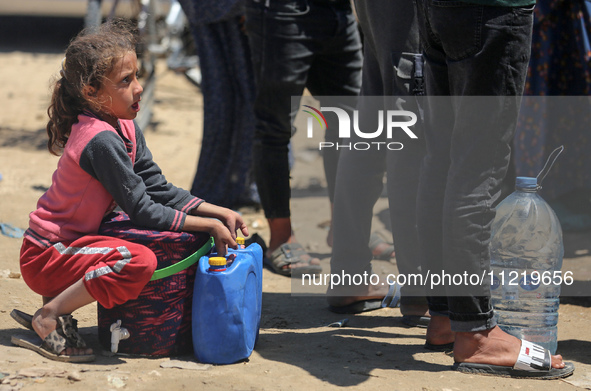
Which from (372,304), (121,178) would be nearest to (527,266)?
(372,304)

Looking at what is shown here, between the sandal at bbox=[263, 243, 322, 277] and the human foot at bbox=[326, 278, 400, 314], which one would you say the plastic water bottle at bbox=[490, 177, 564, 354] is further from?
the sandal at bbox=[263, 243, 322, 277]

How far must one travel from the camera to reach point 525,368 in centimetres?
244

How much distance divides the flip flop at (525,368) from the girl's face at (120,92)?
1448 millimetres

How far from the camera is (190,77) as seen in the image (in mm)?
7379

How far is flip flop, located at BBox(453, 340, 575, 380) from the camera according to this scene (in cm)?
243

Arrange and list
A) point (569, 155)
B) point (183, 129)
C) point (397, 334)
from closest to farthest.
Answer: point (397, 334) < point (569, 155) < point (183, 129)

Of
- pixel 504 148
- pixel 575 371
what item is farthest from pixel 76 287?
pixel 575 371

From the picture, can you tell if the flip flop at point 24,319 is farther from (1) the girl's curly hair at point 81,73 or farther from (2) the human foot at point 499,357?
(2) the human foot at point 499,357

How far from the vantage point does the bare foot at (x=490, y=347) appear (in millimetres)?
2422

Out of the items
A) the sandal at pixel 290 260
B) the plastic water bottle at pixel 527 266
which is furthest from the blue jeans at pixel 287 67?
the plastic water bottle at pixel 527 266

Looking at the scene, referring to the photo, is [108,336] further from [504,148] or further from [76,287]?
[504,148]

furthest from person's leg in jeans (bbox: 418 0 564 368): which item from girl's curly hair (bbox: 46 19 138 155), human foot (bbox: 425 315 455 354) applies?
girl's curly hair (bbox: 46 19 138 155)

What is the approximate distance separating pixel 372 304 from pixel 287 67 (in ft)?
3.92

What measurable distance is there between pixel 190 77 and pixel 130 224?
5.06 m
